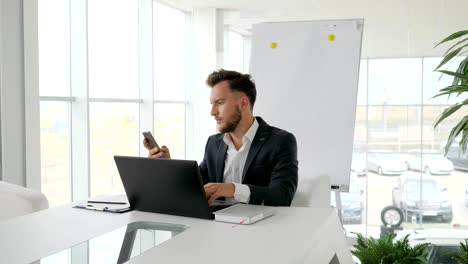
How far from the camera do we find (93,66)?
573 cm

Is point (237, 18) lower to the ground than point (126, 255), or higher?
higher

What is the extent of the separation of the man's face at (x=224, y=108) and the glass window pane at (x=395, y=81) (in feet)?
32.5

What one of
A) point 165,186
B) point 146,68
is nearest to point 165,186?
point 165,186

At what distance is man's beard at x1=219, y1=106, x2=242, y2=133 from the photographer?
2629mm

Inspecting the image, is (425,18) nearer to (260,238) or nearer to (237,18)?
(237,18)

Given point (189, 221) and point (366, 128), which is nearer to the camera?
point (189, 221)

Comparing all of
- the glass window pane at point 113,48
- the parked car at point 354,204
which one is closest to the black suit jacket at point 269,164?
the glass window pane at point 113,48

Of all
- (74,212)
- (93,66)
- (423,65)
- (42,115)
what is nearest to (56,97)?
(42,115)

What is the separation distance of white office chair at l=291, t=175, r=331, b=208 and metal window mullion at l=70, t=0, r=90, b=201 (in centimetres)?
325

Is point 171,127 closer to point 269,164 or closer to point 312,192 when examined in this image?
point 312,192

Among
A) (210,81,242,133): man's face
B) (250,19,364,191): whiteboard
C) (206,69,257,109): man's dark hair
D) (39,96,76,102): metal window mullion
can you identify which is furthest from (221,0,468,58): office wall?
(210,81,242,133): man's face

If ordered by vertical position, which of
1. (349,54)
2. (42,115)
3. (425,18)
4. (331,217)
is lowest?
(331,217)

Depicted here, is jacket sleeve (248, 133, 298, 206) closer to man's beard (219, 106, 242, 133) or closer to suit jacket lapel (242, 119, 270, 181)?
suit jacket lapel (242, 119, 270, 181)

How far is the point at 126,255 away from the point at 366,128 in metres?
11.7
